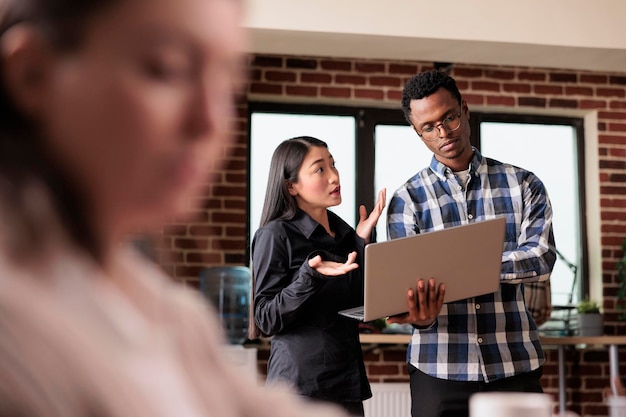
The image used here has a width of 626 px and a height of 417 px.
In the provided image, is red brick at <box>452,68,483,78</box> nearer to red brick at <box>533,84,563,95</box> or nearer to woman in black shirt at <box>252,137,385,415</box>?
red brick at <box>533,84,563,95</box>

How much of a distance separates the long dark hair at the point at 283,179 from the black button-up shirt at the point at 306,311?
2.2 inches

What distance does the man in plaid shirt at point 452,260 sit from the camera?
221cm

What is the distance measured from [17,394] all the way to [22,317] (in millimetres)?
16

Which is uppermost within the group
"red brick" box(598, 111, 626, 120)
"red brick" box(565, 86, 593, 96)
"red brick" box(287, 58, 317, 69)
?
"red brick" box(287, 58, 317, 69)

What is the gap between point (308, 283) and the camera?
81.7 inches

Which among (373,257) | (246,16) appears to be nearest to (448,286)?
(373,257)

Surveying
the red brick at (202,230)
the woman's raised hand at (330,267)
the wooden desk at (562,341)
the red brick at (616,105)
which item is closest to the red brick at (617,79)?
the red brick at (616,105)

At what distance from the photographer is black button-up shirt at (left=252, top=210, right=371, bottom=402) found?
2.11m

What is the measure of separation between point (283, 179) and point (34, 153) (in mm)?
2127

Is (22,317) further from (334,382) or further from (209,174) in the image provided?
(334,382)

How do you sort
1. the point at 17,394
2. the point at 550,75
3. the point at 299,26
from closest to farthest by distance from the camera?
the point at 17,394 → the point at 299,26 → the point at 550,75

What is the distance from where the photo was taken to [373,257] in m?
2.06

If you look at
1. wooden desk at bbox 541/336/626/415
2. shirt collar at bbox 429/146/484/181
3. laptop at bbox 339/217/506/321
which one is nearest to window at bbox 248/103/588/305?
wooden desk at bbox 541/336/626/415

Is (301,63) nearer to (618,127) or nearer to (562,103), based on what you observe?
(562,103)
